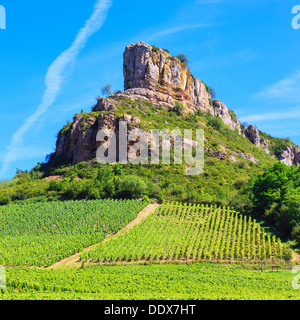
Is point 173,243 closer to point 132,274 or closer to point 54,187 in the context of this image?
point 132,274

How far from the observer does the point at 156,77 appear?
266 feet

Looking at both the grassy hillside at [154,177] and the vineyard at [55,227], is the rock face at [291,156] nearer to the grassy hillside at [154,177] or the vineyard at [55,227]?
the grassy hillside at [154,177]

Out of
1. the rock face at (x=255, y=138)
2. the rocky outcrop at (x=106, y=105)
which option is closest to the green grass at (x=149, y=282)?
the rocky outcrop at (x=106, y=105)

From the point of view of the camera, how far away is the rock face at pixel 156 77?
79375 millimetres

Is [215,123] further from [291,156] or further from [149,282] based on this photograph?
[149,282]

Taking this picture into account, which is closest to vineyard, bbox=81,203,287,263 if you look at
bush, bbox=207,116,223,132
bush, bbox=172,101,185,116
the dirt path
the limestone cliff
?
the dirt path

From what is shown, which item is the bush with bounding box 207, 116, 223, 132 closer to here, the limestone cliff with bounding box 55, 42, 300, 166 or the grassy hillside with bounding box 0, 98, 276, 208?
the limestone cliff with bounding box 55, 42, 300, 166

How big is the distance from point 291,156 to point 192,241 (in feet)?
300

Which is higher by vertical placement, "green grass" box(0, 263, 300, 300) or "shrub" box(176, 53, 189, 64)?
"shrub" box(176, 53, 189, 64)

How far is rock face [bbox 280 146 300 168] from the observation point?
4255 inches

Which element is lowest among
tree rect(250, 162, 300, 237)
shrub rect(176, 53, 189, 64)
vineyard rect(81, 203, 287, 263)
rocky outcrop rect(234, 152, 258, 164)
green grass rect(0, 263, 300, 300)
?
green grass rect(0, 263, 300, 300)

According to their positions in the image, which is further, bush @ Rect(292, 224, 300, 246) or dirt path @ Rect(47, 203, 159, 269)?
bush @ Rect(292, 224, 300, 246)

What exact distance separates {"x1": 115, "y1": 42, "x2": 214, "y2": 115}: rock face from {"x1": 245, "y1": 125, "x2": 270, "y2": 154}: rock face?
26.8 m

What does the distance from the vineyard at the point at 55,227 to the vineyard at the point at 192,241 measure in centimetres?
255
